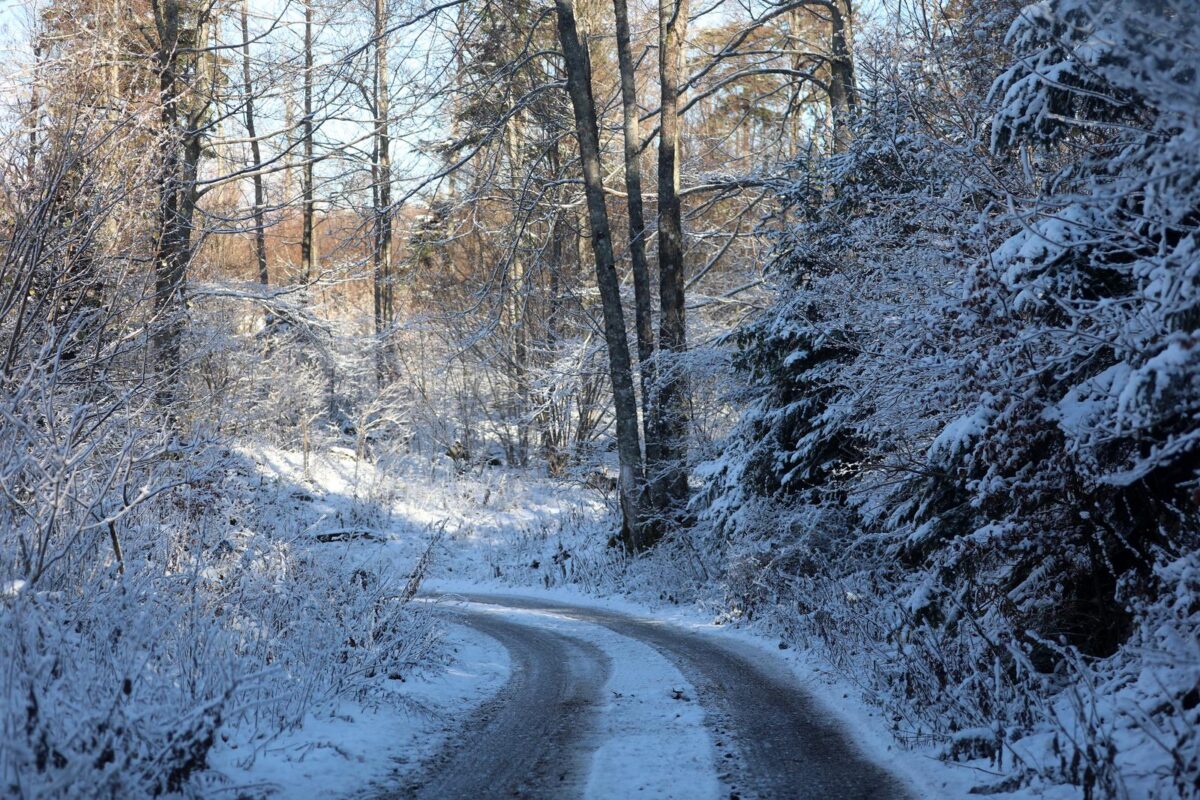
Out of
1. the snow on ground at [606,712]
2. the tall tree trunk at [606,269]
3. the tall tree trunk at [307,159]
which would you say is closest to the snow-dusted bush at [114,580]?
the snow on ground at [606,712]

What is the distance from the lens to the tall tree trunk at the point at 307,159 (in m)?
14.1

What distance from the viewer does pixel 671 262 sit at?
16.5 m

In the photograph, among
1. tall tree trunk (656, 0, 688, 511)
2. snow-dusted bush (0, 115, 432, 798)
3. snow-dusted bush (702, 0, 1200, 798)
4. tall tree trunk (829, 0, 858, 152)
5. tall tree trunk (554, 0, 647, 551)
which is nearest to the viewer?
snow-dusted bush (0, 115, 432, 798)

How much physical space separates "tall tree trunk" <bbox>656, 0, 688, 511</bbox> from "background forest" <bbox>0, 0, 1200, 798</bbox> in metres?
0.07

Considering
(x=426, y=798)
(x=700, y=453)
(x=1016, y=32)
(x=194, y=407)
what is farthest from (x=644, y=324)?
(x=426, y=798)

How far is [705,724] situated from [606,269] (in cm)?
1053

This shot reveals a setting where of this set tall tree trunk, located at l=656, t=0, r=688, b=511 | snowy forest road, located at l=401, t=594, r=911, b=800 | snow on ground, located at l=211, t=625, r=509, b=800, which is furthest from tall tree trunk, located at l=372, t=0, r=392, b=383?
snow on ground, located at l=211, t=625, r=509, b=800

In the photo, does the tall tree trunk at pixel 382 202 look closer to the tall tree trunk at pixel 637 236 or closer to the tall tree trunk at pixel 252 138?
the tall tree trunk at pixel 252 138

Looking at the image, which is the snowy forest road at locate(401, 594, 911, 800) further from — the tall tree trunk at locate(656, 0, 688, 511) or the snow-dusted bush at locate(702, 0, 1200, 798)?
the tall tree trunk at locate(656, 0, 688, 511)

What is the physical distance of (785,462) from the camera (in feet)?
38.1

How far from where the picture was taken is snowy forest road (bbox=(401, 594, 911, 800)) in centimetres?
484

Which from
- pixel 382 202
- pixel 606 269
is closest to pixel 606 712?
pixel 606 269

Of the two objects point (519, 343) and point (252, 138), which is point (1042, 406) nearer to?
point (252, 138)

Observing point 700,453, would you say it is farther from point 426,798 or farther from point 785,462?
point 426,798
